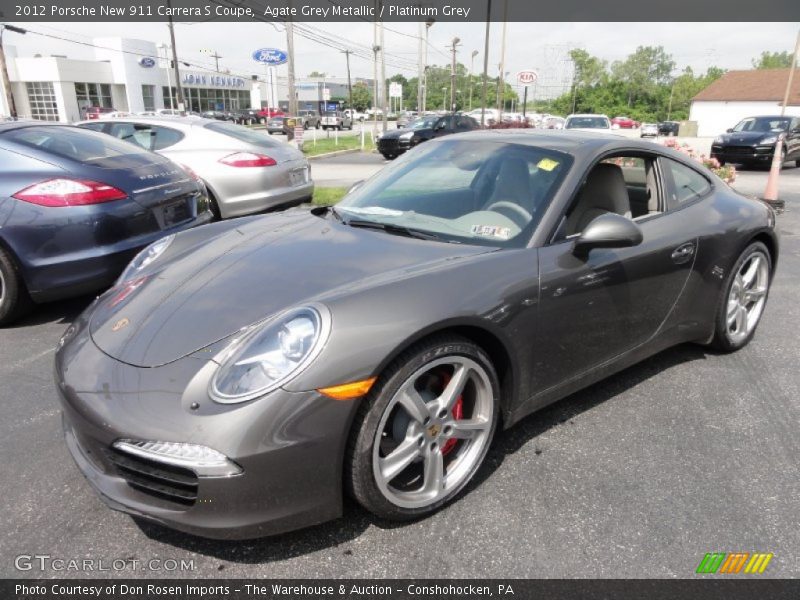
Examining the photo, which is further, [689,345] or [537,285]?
[689,345]

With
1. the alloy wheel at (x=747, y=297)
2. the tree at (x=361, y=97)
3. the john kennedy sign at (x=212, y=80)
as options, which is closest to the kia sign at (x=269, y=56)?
the john kennedy sign at (x=212, y=80)

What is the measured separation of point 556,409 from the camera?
9.78 feet

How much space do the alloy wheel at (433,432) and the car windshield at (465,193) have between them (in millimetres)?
636

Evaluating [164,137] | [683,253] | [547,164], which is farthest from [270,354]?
[164,137]

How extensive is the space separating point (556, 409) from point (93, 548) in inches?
83.9

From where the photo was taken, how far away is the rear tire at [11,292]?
3.88 meters

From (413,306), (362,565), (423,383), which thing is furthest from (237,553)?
(413,306)

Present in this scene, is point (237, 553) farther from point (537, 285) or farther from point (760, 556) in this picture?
point (760, 556)

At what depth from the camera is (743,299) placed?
12.1ft

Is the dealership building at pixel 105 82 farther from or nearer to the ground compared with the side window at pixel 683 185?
farther from the ground

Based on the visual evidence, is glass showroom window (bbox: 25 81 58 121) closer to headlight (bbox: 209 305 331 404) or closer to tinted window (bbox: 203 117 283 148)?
tinted window (bbox: 203 117 283 148)

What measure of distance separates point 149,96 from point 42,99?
10614 millimetres

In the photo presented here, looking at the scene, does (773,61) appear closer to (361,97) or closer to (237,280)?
(361,97)

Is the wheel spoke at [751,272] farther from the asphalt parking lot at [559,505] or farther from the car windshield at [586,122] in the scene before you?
the car windshield at [586,122]
